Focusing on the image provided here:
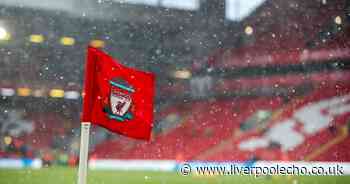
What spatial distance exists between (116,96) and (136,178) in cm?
352

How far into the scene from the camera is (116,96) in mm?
1240

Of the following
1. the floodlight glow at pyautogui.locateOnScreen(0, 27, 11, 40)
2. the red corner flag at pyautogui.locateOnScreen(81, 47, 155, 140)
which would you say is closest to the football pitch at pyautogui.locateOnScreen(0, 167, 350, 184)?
the floodlight glow at pyautogui.locateOnScreen(0, 27, 11, 40)

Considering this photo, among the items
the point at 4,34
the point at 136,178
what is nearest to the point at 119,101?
the point at 136,178

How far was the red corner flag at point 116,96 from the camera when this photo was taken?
1.16 meters

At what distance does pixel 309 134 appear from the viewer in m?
6.55

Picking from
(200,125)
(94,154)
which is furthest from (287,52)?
(94,154)

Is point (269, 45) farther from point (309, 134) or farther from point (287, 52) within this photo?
point (309, 134)

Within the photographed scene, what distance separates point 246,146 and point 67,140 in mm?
2864

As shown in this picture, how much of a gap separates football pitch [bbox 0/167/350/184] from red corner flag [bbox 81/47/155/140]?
309 cm

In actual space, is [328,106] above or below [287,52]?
below

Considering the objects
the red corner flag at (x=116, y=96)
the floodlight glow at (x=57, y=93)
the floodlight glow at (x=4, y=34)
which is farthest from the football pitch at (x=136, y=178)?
the red corner flag at (x=116, y=96)

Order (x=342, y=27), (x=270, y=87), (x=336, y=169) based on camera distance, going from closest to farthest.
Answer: (x=336, y=169), (x=342, y=27), (x=270, y=87)

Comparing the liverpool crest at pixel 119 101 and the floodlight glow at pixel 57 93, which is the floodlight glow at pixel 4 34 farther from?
the liverpool crest at pixel 119 101

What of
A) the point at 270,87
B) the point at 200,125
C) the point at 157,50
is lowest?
the point at 200,125
